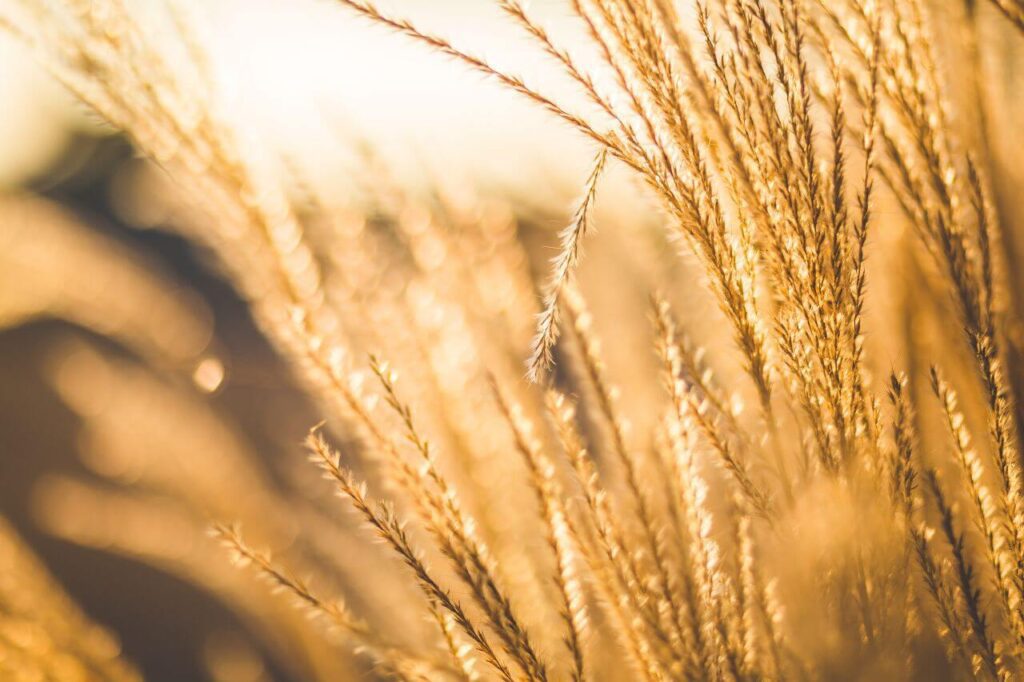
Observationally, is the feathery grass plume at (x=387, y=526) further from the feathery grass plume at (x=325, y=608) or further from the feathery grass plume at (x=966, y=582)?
the feathery grass plume at (x=966, y=582)

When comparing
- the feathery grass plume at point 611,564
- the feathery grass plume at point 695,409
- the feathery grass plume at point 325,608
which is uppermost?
the feathery grass plume at point 695,409

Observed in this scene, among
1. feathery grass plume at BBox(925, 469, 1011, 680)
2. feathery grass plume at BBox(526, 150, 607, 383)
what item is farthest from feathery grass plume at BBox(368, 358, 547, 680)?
feathery grass plume at BBox(925, 469, 1011, 680)

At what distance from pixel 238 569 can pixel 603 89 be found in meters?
0.99

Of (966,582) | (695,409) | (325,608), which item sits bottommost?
(325,608)

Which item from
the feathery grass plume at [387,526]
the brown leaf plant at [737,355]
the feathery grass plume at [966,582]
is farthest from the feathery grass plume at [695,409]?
the feathery grass plume at [387,526]

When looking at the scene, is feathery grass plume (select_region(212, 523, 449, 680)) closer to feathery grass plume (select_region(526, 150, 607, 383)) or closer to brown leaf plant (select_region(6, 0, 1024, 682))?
brown leaf plant (select_region(6, 0, 1024, 682))

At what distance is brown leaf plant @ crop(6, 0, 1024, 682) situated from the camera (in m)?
0.56

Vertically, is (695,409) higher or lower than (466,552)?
higher

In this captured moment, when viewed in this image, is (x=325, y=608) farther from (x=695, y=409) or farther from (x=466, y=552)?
(x=695, y=409)

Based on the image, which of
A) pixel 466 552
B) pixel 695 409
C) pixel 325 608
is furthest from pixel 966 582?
pixel 325 608

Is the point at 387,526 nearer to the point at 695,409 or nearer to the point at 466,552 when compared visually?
the point at 466,552

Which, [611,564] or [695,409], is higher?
[695,409]

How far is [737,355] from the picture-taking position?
642 mm

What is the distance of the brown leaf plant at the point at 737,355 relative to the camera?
56cm
